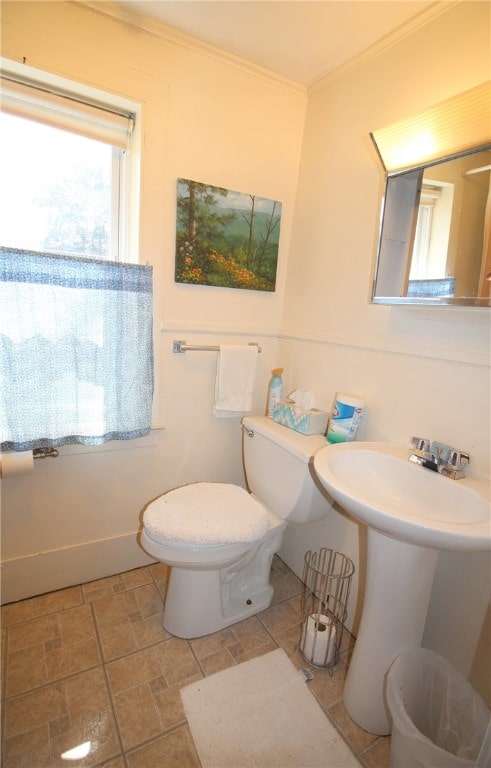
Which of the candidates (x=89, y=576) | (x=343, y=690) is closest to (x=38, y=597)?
(x=89, y=576)

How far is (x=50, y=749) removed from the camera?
97 centimetres

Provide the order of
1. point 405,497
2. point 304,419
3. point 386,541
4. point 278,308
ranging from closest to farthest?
point 386,541, point 405,497, point 304,419, point 278,308

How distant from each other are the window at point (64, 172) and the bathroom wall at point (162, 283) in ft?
0.33

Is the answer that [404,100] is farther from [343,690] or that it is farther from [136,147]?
[343,690]

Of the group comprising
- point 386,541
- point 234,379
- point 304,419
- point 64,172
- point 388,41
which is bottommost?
point 386,541

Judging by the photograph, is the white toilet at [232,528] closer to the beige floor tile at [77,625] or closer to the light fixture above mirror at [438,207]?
Result: the beige floor tile at [77,625]

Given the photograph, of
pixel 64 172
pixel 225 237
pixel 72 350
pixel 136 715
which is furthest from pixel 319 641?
pixel 64 172

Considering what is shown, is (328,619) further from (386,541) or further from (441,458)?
(441,458)

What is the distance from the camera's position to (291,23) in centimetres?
118

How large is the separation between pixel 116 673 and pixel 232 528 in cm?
62

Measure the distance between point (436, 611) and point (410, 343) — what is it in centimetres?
85

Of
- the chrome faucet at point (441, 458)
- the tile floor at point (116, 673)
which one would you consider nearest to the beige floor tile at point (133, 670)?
the tile floor at point (116, 673)

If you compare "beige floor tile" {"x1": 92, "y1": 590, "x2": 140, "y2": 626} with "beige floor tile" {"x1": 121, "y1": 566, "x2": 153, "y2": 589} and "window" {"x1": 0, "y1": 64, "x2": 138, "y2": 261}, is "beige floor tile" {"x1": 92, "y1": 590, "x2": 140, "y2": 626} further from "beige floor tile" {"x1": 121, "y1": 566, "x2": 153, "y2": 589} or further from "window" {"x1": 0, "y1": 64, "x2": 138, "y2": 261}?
"window" {"x1": 0, "y1": 64, "x2": 138, "y2": 261}

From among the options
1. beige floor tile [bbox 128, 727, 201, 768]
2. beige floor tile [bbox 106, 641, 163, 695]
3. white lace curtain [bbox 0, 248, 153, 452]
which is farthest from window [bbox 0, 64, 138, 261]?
beige floor tile [bbox 128, 727, 201, 768]
